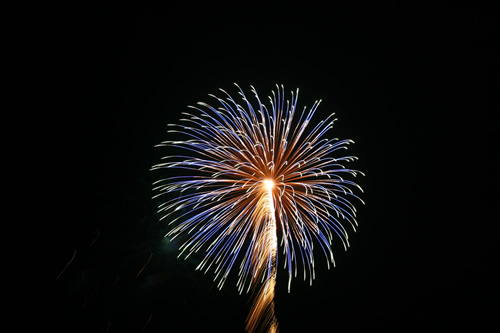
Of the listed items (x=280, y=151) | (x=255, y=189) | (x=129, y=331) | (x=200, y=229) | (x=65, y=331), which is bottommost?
(x=65, y=331)

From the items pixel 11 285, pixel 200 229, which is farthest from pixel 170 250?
pixel 200 229

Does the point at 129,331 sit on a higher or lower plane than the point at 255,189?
lower

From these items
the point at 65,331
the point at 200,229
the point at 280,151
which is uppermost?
the point at 280,151

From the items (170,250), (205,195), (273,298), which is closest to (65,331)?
(170,250)

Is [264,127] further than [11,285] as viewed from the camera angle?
No

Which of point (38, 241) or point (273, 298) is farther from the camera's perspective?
point (38, 241)

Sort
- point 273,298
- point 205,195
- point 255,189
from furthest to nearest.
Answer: point 273,298 < point 255,189 < point 205,195

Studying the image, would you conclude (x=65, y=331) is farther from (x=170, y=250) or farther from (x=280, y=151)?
(x=280, y=151)

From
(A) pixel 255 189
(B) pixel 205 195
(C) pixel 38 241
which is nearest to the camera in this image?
(B) pixel 205 195

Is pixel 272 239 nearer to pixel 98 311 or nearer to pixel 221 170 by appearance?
pixel 221 170
